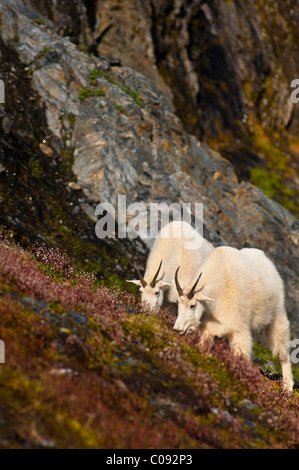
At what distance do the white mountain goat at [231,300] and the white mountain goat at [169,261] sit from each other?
4.10 ft

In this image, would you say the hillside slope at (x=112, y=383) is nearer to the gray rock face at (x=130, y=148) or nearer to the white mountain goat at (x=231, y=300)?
the white mountain goat at (x=231, y=300)

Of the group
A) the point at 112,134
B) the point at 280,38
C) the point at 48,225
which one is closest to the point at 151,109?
the point at 112,134

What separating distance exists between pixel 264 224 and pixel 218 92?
1551 cm

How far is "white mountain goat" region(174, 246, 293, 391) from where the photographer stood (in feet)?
28.2

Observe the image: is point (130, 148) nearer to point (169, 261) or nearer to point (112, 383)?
point (169, 261)

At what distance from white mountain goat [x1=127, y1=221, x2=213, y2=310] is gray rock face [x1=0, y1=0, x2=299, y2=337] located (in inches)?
125

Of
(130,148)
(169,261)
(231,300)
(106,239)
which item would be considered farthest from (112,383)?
(130,148)

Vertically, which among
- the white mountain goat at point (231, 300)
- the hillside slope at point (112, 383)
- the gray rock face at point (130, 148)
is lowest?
the hillside slope at point (112, 383)

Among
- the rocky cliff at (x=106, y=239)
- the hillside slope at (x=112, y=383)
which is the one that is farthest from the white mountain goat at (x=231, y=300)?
the hillside slope at (x=112, y=383)

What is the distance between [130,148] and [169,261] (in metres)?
7.11

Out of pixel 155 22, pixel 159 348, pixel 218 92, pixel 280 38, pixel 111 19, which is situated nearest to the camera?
pixel 159 348

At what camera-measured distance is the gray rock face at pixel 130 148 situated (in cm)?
1655

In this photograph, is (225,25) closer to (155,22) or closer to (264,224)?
(155,22)
